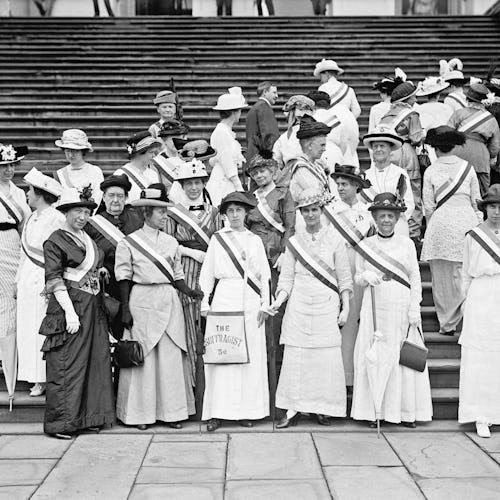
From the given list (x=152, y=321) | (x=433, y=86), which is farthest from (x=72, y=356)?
(x=433, y=86)

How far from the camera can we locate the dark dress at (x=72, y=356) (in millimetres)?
6715

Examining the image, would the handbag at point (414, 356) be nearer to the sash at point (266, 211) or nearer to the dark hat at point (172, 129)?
the sash at point (266, 211)

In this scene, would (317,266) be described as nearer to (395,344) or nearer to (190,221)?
(395,344)

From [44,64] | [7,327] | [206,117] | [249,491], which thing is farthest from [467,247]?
[44,64]

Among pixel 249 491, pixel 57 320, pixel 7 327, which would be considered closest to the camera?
pixel 249 491

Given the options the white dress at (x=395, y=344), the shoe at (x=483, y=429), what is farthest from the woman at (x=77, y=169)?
the shoe at (x=483, y=429)

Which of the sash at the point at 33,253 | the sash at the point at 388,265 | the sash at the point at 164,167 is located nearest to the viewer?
the sash at the point at 388,265

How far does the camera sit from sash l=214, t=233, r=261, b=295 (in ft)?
23.0

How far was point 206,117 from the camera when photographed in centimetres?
1307

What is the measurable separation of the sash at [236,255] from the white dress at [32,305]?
4.53 ft

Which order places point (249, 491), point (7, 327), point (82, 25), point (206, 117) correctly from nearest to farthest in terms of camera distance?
point (249, 491)
point (7, 327)
point (206, 117)
point (82, 25)

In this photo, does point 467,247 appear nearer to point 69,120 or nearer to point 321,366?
point 321,366

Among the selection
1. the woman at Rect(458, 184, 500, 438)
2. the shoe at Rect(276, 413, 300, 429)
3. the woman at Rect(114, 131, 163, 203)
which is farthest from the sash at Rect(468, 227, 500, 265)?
the woman at Rect(114, 131, 163, 203)

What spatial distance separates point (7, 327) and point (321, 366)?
2668mm
